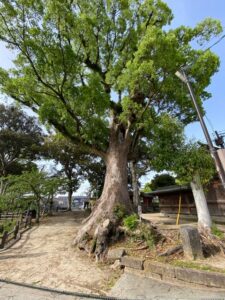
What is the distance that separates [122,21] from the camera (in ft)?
30.7

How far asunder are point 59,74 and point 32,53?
3.91ft

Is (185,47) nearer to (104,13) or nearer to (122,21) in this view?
(122,21)

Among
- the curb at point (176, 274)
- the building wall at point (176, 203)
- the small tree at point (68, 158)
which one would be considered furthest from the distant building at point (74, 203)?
the curb at point (176, 274)

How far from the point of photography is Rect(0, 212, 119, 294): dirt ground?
5242 mm

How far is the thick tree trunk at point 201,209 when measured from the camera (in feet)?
22.8

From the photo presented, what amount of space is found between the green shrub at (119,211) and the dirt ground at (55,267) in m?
1.73

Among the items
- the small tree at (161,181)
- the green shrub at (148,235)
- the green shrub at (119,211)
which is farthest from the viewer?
the small tree at (161,181)

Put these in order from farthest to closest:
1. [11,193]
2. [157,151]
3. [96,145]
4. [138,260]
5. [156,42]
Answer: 1. [11,193]
2. [96,145]
3. [157,151]
4. [156,42]
5. [138,260]

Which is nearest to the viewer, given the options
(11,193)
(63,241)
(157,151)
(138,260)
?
(138,260)

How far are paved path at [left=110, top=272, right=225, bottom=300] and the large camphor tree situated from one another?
2.46 meters

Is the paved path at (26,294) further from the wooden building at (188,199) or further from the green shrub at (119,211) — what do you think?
the wooden building at (188,199)

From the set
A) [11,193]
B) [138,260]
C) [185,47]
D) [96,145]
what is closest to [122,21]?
[185,47]

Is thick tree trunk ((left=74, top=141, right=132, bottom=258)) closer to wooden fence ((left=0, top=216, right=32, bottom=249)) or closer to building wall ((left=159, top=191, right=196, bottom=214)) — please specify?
wooden fence ((left=0, top=216, right=32, bottom=249))

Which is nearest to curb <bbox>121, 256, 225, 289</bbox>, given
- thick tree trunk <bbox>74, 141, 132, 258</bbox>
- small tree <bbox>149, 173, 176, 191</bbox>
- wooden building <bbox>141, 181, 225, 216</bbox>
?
thick tree trunk <bbox>74, 141, 132, 258</bbox>
